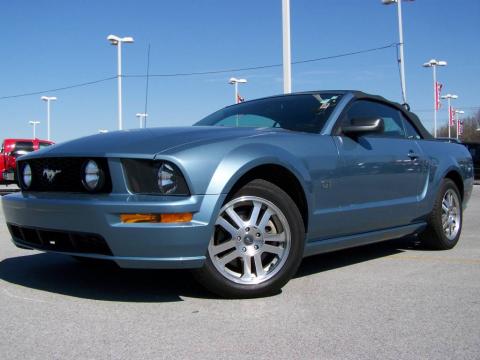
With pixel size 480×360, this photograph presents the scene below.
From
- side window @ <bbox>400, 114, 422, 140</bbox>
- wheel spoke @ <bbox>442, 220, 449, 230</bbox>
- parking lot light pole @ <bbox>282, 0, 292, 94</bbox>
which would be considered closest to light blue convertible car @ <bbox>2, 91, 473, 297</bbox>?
side window @ <bbox>400, 114, 422, 140</bbox>

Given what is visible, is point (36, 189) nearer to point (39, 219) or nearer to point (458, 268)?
point (39, 219)

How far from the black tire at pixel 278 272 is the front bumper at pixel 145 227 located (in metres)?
0.18

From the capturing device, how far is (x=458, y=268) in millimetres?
4793

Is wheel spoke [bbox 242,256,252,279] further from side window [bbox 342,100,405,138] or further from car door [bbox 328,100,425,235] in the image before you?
side window [bbox 342,100,405,138]

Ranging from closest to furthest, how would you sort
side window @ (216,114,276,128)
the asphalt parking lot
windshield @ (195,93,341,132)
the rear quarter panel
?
the asphalt parking lot, windshield @ (195,93,341,132), side window @ (216,114,276,128), the rear quarter panel

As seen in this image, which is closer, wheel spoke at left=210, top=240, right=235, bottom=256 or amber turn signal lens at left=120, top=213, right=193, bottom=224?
amber turn signal lens at left=120, top=213, right=193, bottom=224

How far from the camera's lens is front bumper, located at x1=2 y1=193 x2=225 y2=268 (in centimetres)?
328

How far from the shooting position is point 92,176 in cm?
347

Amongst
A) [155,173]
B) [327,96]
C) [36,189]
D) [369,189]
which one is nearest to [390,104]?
[327,96]

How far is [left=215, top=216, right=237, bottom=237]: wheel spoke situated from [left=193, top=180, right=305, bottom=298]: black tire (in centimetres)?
12

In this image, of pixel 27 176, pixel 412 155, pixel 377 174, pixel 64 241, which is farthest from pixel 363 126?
pixel 27 176

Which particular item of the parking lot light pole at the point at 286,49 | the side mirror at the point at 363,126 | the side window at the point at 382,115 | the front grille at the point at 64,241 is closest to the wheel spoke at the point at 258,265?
the front grille at the point at 64,241

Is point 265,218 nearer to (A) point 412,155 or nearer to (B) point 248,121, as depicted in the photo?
(B) point 248,121

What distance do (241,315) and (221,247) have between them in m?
0.45
